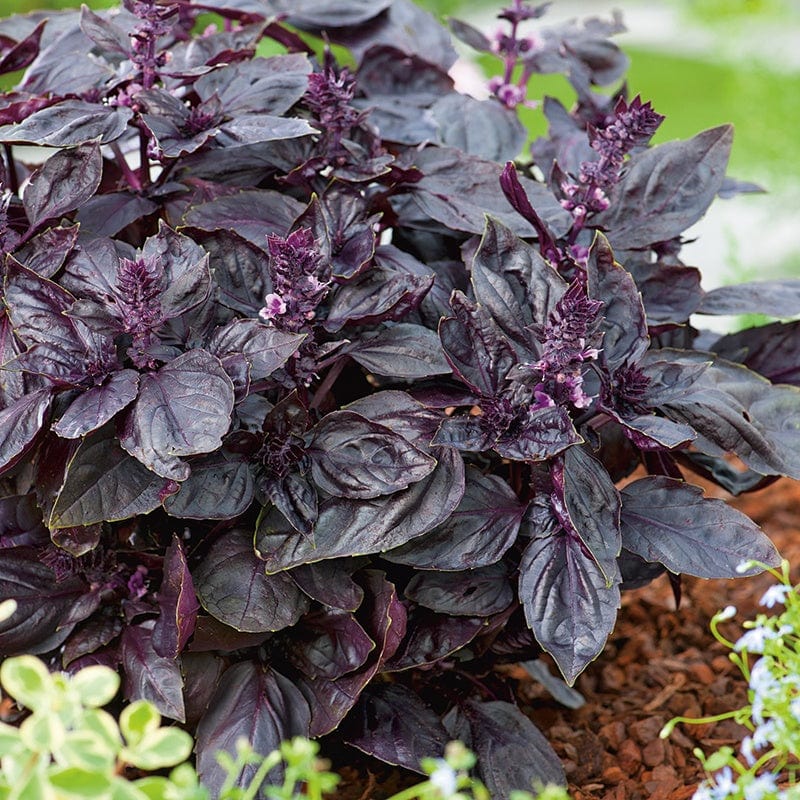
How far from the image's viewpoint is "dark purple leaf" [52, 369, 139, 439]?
0.96 m

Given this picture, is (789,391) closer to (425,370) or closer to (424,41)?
(425,370)

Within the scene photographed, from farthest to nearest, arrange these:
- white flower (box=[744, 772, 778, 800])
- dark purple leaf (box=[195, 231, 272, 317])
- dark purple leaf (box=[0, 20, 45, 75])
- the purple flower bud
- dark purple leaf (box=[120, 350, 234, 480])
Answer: dark purple leaf (box=[0, 20, 45, 75]), dark purple leaf (box=[195, 231, 272, 317]), the purple flower bud, dark purple leaf (box=[120, 350, 234, 480]), white flower (box=[744, 772, 778, 800])

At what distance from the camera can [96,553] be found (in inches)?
46.0

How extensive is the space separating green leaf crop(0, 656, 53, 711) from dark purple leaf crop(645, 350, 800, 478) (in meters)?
0.68

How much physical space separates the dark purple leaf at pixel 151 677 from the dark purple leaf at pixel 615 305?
0.57 m

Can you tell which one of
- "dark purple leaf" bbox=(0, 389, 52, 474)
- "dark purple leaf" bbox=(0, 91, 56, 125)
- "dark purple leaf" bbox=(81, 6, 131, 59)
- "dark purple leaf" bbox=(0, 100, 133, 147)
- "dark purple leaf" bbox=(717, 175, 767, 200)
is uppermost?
"dark purple leaf" bbox=(81, 6, 131, 59)

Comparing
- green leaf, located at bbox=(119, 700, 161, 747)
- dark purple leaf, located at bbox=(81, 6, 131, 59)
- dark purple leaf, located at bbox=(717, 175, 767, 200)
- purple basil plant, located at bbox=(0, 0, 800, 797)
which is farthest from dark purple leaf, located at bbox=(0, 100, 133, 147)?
dark purple leaf, located at bbox=(717, 175, 767, 200)

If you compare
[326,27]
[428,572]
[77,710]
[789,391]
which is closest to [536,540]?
[428,572]

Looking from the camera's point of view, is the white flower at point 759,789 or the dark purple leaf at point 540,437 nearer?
the white flower at point 759,789

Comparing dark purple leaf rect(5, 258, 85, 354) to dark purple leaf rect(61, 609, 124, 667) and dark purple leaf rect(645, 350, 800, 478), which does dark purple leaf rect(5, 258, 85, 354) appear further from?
dark purple leaf rect(645, 350, 800, 478)

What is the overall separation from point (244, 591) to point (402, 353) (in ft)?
0.99

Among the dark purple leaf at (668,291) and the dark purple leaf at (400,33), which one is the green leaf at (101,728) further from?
the dark purple leaf at (400,33)

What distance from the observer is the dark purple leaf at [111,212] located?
48.2 inches

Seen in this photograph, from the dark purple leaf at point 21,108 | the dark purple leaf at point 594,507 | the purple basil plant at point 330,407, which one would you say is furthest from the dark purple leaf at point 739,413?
the dark purple leaf at point 21,108
